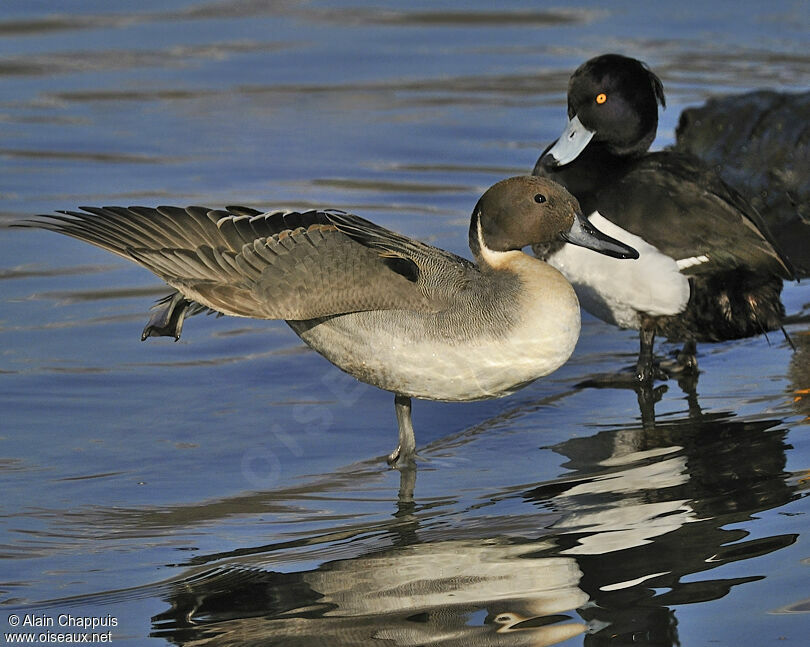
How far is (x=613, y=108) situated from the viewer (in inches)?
272

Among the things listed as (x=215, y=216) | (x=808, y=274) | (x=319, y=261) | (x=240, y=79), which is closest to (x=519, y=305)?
(x=319, y=261)

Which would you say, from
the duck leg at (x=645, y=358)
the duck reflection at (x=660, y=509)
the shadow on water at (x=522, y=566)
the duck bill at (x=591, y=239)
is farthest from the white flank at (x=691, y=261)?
the shadow on water at (x=522, y=566)

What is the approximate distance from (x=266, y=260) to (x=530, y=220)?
103 cm

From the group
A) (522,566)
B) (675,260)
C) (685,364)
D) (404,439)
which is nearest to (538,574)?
(522,566)

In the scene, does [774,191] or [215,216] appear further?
[774,191]

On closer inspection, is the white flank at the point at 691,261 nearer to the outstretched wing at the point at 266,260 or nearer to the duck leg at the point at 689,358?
the duck leg at the point at 689,358

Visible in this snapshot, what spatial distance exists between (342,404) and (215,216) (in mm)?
1300

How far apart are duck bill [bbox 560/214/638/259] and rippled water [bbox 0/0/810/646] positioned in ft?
2.66

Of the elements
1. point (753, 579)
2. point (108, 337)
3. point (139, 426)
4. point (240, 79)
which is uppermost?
point (240, 79)

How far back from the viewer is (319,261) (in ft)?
16.7

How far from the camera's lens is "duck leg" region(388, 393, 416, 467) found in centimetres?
542

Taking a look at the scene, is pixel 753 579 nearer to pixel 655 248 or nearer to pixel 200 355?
pixel 655 248

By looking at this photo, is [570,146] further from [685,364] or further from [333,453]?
[333,453]

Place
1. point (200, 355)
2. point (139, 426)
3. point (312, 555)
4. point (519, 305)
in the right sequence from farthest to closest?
point (200, 355) < point (139, 426) < point (519, 305) < point (312, 555)
